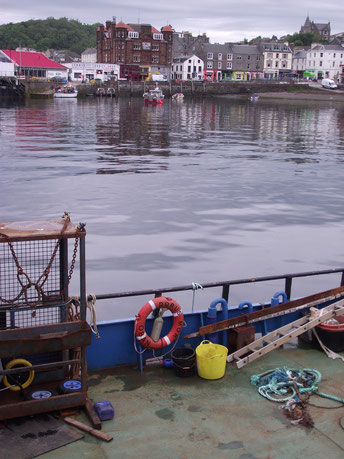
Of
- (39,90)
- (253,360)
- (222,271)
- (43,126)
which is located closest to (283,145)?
(43,126)

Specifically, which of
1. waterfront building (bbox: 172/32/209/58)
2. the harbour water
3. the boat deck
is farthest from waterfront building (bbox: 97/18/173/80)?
the boat deck

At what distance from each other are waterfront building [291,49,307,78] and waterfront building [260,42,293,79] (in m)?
5.73

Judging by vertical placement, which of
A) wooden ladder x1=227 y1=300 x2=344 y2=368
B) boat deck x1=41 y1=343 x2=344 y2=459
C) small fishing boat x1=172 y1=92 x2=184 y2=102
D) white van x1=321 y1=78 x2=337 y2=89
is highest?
white van x1=321 y1=78 x2=337 y2=89

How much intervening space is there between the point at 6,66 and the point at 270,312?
4343 inches

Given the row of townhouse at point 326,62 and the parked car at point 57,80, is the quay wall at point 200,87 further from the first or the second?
the row of townhouse at point 326,62

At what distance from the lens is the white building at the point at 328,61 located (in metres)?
161

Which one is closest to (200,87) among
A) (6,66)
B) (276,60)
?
(276,60)

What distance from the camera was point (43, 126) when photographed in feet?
180

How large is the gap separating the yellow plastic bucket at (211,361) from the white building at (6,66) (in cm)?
10962

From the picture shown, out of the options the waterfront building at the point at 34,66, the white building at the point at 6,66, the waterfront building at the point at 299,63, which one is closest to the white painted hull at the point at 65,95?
the white building at the point at 6,66

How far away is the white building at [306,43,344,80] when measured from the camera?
161250 millimetres

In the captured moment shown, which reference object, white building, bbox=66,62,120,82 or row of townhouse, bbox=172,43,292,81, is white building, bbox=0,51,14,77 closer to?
white building, bbox=66,62,120,82

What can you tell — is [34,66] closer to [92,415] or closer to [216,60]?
[216,60]

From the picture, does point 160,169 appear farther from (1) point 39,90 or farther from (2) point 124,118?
(1) point 39,90
